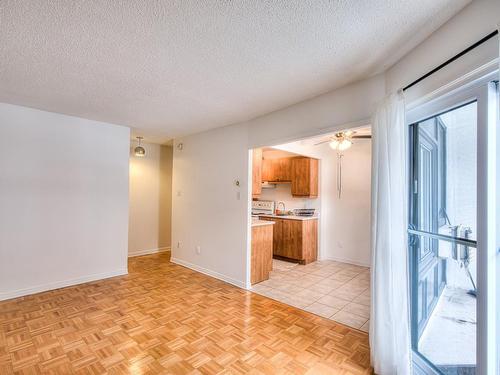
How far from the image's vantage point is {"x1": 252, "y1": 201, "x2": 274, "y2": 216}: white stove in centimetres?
596

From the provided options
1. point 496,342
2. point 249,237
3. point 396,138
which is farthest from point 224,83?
point 496,342

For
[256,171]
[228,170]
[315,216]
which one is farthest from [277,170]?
[228,170]

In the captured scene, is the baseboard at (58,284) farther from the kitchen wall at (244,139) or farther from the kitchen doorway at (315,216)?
the kitchen doorway at (315,216)

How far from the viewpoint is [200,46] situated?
6.03 ft

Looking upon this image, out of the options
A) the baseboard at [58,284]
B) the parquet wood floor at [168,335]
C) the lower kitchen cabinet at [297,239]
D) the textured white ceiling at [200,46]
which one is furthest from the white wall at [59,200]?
the lower kitchen cabinet at [297,239]

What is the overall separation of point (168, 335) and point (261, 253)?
1.86m

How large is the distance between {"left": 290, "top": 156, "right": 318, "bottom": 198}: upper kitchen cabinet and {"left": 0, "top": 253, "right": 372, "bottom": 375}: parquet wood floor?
2.53m

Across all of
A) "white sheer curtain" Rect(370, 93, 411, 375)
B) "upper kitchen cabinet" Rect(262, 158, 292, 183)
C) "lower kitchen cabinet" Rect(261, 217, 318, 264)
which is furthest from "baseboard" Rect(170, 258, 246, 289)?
"upper kitchen cabinet" Rect(262, 158, 292, 183)

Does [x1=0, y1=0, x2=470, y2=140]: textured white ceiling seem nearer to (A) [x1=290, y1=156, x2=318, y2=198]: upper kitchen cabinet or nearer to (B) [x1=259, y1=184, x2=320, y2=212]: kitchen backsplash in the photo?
(A) [x1=290, y1=156, x2=318, y2=198]: upper kitchen cabinet

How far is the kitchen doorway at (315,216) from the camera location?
157 inches

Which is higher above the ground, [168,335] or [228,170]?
[228,170]

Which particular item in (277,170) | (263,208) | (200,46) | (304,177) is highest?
(200,46)

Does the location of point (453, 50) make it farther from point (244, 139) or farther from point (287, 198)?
point (287, 198)

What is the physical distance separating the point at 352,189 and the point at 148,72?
424 cm
